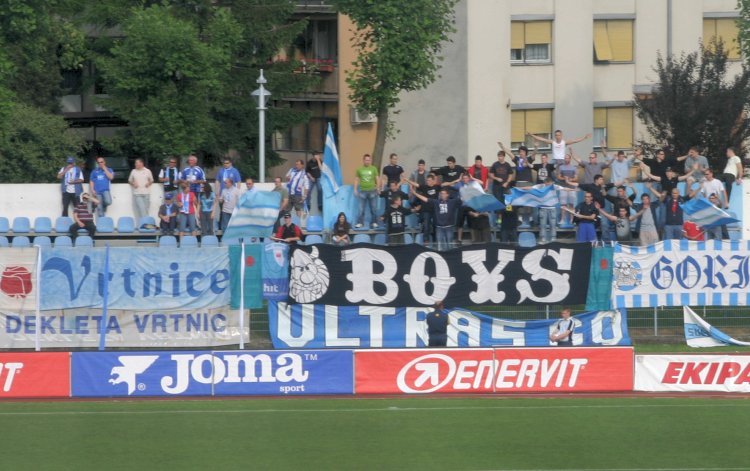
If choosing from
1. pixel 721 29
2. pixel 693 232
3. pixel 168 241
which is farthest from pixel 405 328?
pixel 721 29

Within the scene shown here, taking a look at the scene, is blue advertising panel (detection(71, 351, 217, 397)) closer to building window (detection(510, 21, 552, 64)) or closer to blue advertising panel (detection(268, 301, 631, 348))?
blue advertising panel (detection(268, 301, 631, 348))

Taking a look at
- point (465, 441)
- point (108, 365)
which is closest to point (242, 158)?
point (108, 365)

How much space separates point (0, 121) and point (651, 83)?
71.7 ft

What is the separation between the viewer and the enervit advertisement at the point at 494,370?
2166 centimetres

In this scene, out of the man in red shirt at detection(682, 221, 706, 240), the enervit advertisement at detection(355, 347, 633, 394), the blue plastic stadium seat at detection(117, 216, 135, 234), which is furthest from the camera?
the blue plastic stadium seat at detection(117, 216, 135, 234)

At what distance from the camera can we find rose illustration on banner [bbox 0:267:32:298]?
77.0 ft

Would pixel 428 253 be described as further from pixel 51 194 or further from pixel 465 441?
pixel 51 194

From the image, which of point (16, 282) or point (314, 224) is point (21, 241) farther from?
point (314, 224)

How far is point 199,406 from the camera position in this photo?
2073cm

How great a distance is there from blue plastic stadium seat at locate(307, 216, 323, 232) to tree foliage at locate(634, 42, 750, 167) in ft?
35.6

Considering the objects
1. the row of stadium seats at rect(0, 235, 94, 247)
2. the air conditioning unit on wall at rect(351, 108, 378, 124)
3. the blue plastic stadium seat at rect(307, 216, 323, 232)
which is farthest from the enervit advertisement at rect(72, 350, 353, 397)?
the air conditioning unit on wall at rect(351, 108, 378, 124)

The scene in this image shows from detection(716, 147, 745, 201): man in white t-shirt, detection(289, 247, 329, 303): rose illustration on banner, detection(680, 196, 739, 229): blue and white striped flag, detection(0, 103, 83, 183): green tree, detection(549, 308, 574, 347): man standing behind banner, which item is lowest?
detection(549, 308, 574, 347): man standing behind banner

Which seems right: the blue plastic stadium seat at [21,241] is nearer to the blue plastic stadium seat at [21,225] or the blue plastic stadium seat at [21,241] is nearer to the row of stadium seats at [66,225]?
the row of stadium seats at [66,225]

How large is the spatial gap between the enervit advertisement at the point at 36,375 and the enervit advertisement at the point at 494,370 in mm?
5274
